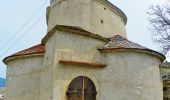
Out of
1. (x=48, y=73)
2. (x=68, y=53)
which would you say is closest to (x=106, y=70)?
(x=68, y=53)

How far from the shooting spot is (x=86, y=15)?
16.8m

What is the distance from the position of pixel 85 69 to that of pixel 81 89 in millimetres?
847

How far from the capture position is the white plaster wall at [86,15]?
16.8 meters

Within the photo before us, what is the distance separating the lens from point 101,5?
17.5 meters

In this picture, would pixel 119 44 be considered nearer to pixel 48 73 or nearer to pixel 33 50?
pixel 48 73

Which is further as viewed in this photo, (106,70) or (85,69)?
(106,70)

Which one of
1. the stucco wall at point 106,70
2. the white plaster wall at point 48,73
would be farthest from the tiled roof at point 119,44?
the white plaster wall at point 48,73

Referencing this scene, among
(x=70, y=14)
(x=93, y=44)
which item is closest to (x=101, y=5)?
(x=70, y=14)

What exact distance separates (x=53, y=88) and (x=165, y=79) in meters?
8.42

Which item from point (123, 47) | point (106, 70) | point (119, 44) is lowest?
point (106, 70)

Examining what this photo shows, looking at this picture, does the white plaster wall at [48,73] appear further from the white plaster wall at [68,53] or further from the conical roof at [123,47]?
the conical roof at [123,47]

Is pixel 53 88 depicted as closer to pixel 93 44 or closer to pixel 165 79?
pixel 93 44

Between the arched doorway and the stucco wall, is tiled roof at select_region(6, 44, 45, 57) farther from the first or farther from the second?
the arched doorway

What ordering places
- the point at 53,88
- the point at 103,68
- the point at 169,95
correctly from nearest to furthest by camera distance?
the point at 53,88 < the point at 103,68 < the point at 169,95
